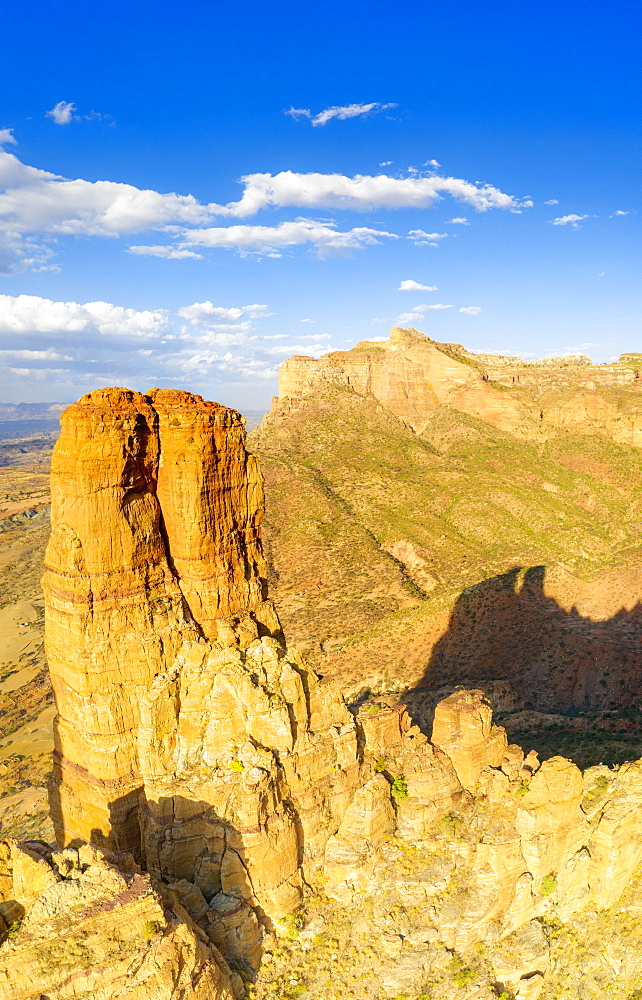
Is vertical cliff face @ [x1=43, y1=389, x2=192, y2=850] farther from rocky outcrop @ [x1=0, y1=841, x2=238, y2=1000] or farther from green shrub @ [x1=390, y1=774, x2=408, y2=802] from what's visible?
green shrub @ [x1=390, y1=774, x2=408, y2=802]

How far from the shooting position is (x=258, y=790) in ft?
64.0

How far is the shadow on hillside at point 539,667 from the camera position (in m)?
42.3

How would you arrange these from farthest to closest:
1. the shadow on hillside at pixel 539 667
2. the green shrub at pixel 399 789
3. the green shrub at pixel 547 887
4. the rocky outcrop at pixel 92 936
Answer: the shadow on hillside at pixel 539 667 < the green shrub at pixel 399 789 < the green shrub at pixel 547 887 < the rocky outcrop at pixel 92 936

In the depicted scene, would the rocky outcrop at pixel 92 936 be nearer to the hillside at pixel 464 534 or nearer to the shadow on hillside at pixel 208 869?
the shadow on hillside at pixel 208 869

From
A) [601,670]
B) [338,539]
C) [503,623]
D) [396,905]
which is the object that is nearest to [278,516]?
[338,539]

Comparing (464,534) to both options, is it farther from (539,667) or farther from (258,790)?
(258,790)

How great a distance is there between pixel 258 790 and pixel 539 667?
4153 centimetres

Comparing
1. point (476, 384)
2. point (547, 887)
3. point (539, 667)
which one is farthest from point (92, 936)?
point (476, 384)

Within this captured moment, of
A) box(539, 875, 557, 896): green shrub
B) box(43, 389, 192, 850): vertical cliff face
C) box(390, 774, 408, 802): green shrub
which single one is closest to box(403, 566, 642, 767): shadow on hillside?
box(539, 875, 557, 896): green shrub

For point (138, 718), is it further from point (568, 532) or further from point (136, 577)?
point (568, 532)

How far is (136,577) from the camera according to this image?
22.0 metres

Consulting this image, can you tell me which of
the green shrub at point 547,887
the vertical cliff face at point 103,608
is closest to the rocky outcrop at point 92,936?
the vertical cliff face at point 103,608

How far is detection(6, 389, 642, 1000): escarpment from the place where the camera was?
19.5 meters

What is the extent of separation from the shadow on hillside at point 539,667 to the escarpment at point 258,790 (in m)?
14.8
